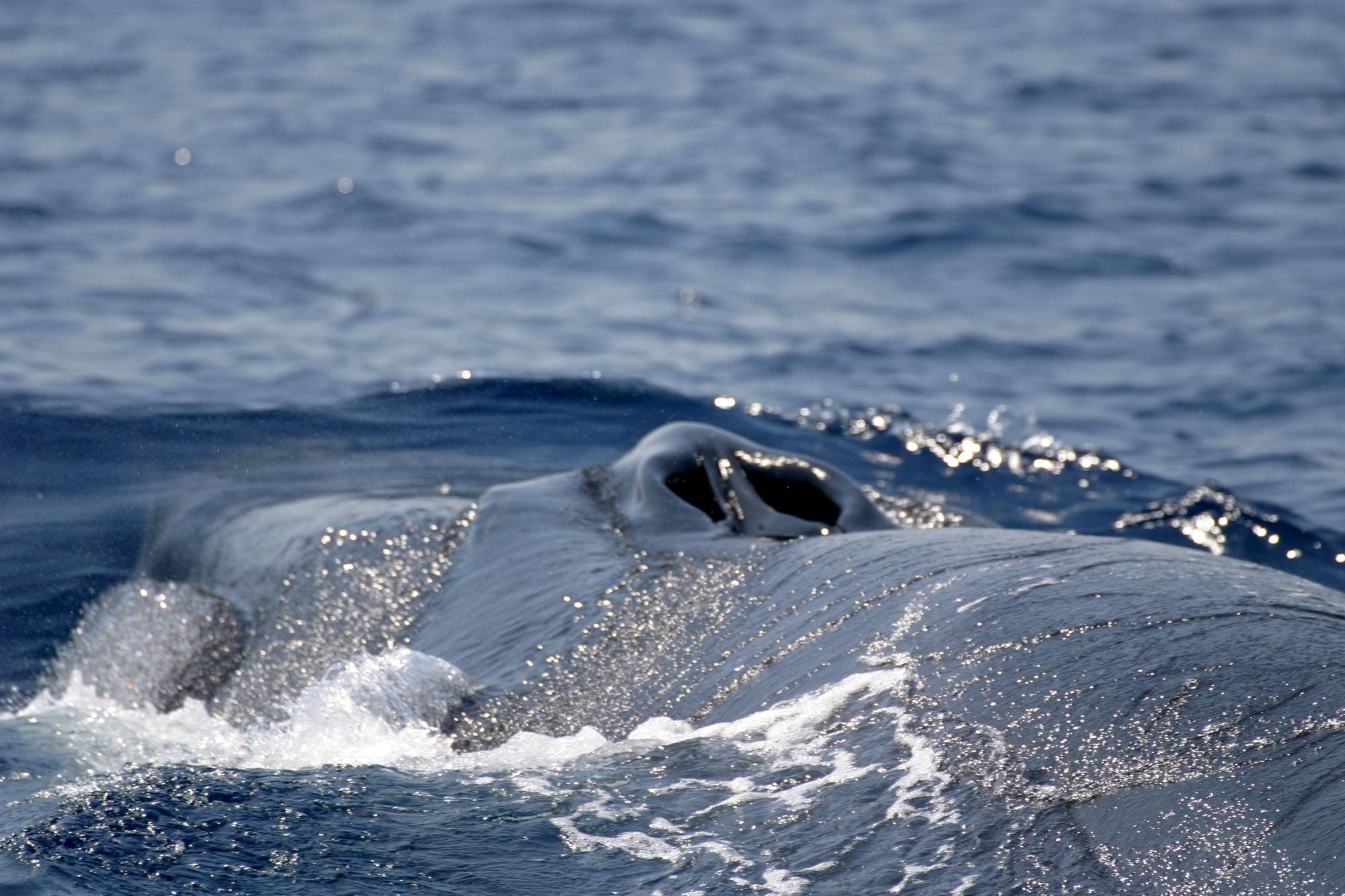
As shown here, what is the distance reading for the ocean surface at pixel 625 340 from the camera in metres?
4.04

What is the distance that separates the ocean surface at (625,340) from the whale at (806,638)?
1.9 inches

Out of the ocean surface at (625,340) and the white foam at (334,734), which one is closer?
the ocean surface at (625,340)

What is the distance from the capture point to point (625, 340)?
12617mm

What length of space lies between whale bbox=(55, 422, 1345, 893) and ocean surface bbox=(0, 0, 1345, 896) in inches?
1.9

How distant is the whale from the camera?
3.61 m

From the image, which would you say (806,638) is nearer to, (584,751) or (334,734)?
(584,751)

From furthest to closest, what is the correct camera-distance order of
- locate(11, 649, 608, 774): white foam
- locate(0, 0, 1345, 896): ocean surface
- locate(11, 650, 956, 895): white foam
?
locate(11, 649, 608, 774): white foam
locate(0, 0, 1345, 896): ocean surface
locate(11, 650, 956, 895): white foam

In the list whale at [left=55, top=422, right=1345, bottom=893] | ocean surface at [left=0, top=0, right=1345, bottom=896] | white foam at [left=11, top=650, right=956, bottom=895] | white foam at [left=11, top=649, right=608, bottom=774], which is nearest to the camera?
whale at [left=55, top=422, right=1345, bottom=893]

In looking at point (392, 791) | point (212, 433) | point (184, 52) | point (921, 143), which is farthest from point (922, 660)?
point (184, 52)

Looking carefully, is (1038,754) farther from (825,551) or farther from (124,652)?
(124,652)

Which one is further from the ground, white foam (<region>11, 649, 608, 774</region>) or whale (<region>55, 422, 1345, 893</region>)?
whale (<region>55, 422, 1345, 893</region>)

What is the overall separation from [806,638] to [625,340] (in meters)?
8.08

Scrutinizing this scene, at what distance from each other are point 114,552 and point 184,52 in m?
18.8

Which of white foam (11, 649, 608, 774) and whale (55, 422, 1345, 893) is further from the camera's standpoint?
white foam (11, 649, 608, 774)
